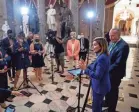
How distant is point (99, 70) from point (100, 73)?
47mm

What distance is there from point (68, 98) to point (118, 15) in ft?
75.6

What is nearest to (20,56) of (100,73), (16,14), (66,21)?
(100,73)

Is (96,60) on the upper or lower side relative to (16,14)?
lower

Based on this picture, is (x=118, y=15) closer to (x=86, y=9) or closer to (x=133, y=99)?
(x=86, y=9)

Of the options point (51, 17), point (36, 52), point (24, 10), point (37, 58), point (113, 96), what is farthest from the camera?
point (24, 10)

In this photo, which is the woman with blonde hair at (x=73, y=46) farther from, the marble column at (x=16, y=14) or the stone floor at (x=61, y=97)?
the marble column at (x=16, y=14)

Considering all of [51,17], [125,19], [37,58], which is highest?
[125,19]

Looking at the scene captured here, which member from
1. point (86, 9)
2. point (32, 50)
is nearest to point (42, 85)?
point (32, 50)

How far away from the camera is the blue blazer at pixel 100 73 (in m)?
2.24

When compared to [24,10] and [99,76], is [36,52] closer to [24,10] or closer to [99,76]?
[99,76]

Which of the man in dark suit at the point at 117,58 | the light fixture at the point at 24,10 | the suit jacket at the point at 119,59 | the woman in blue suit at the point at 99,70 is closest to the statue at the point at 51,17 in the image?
the light fixture at the point at 24,10

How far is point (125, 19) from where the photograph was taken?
24.8 meters

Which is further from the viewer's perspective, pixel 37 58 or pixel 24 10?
pixel 24 10

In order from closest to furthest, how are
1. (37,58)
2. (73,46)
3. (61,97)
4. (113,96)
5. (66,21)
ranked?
1. (113,96)
2. (61,97)
3. (37,58)
4. (73,46)
5. (66,21)
